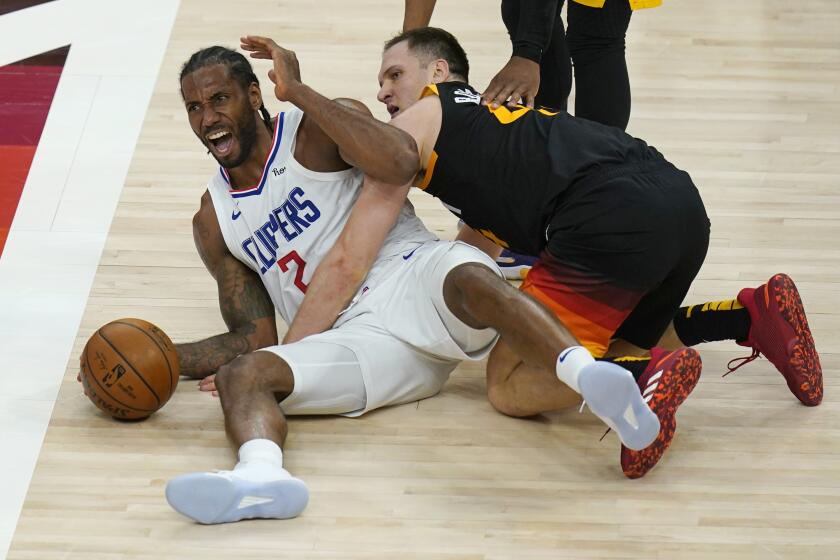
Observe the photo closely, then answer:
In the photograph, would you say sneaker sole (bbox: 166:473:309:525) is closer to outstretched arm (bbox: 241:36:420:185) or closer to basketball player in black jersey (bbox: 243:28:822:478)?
basketball player in black jersey (bbox: 243:28:822:478)

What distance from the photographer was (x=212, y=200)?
4270 mm

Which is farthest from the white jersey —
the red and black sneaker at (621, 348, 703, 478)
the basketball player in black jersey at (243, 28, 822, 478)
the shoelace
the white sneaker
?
the shoelace

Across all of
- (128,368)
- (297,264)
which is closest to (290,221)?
(297,264)

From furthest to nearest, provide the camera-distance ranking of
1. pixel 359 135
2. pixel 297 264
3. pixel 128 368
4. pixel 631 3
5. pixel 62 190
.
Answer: pixel 62 190 < pixel 631 3 < pixel 297 264 < pixel 359 135 < pixel 128 368

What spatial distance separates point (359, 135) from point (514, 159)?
1.50ft

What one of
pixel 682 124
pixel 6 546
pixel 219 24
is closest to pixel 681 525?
pixel 6 546

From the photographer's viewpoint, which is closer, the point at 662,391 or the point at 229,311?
the point at 662,391

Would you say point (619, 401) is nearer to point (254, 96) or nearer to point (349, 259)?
point (349, 259)

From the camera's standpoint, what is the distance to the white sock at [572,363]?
3.34 m

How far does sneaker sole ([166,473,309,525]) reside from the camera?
3.37m

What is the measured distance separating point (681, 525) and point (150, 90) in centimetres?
350

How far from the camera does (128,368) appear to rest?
380 cm

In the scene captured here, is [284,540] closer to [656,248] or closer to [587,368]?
[587,368]

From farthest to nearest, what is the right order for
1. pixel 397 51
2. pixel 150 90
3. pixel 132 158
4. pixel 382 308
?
pixel 150 90, pixel 132 158, pixel 397 51, pixel 382 308
